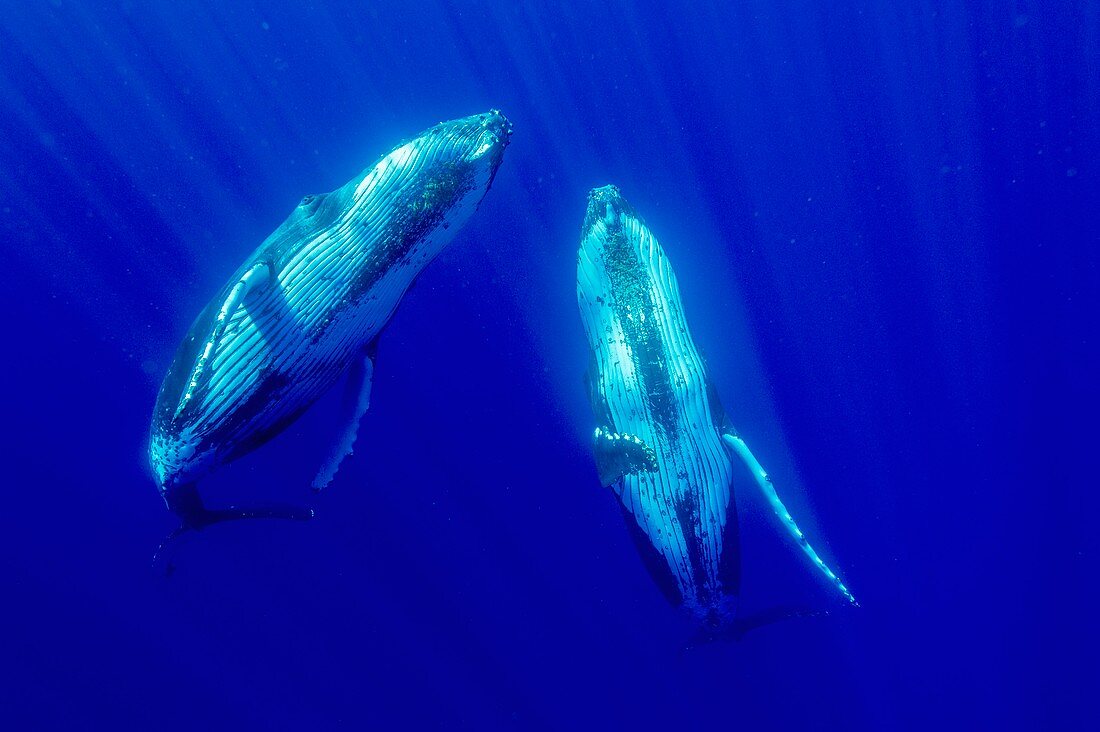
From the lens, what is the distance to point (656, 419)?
528cm

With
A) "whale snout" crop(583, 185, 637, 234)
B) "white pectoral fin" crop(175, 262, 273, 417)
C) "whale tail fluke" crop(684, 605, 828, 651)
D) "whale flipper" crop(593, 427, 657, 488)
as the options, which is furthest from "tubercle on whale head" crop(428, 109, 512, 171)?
"whale tail fluke" crop(684, 605, 828, 651)

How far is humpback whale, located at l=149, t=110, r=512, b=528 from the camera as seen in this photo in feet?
Result: 13.5

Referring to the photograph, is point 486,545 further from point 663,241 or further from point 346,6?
point 346,6

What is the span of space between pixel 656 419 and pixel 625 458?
1.55ft

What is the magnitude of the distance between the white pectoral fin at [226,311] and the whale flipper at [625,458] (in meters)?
3.26

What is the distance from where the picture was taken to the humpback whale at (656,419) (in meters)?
5.28

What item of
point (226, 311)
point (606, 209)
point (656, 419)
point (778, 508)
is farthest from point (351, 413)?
point (778, 508)

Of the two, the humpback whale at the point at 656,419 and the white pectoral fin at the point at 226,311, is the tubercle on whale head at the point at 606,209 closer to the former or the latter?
the humpback whale at the point at 656,419

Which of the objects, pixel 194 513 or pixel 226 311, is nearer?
pixel 226 311

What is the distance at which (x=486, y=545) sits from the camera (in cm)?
880

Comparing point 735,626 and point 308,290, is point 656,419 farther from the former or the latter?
point 308,290

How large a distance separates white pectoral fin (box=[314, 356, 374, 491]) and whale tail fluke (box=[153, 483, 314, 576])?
33cm

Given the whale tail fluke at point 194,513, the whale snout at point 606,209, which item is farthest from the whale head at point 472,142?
the whale tail fluke at point 194,513

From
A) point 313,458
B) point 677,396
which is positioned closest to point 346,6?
point 313,458
